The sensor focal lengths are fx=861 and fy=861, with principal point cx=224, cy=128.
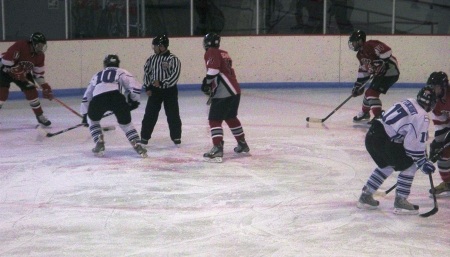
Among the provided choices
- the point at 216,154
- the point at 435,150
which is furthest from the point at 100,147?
the point at 435,150

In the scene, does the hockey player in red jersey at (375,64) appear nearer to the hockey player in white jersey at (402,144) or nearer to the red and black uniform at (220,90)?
the red and black uniform at (220,90)

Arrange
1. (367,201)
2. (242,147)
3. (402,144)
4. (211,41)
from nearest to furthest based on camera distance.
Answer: (402,144) < (367,201) < (211,41) < (242,147)

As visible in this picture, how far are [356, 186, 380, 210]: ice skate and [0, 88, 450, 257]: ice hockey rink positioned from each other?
0.06m

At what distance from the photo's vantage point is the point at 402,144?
5.15 metres

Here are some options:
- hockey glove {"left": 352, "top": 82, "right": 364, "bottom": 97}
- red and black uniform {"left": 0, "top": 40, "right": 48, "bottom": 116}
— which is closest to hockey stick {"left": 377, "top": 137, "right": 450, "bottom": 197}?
hockey glove {"left": 352, "top": 82, "right": 364, "bottom": 97}

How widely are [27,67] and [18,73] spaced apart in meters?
0.11

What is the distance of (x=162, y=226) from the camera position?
508cm

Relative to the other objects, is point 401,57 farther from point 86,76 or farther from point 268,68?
point 86,76

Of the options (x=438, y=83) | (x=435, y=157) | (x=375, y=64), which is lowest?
(x=435, y=157)

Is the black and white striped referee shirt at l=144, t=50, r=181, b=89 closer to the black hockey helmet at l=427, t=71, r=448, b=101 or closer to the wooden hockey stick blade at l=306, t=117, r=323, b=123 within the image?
the wooden hockey stick blade at l=306, t=117, r=323, b=123

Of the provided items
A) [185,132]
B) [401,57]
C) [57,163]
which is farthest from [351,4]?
[57,163]

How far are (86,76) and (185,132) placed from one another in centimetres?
347

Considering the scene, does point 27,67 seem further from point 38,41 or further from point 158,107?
point 158,107

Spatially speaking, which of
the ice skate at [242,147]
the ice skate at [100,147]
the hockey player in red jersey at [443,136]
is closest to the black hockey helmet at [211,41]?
the ice skate at [242,147]
